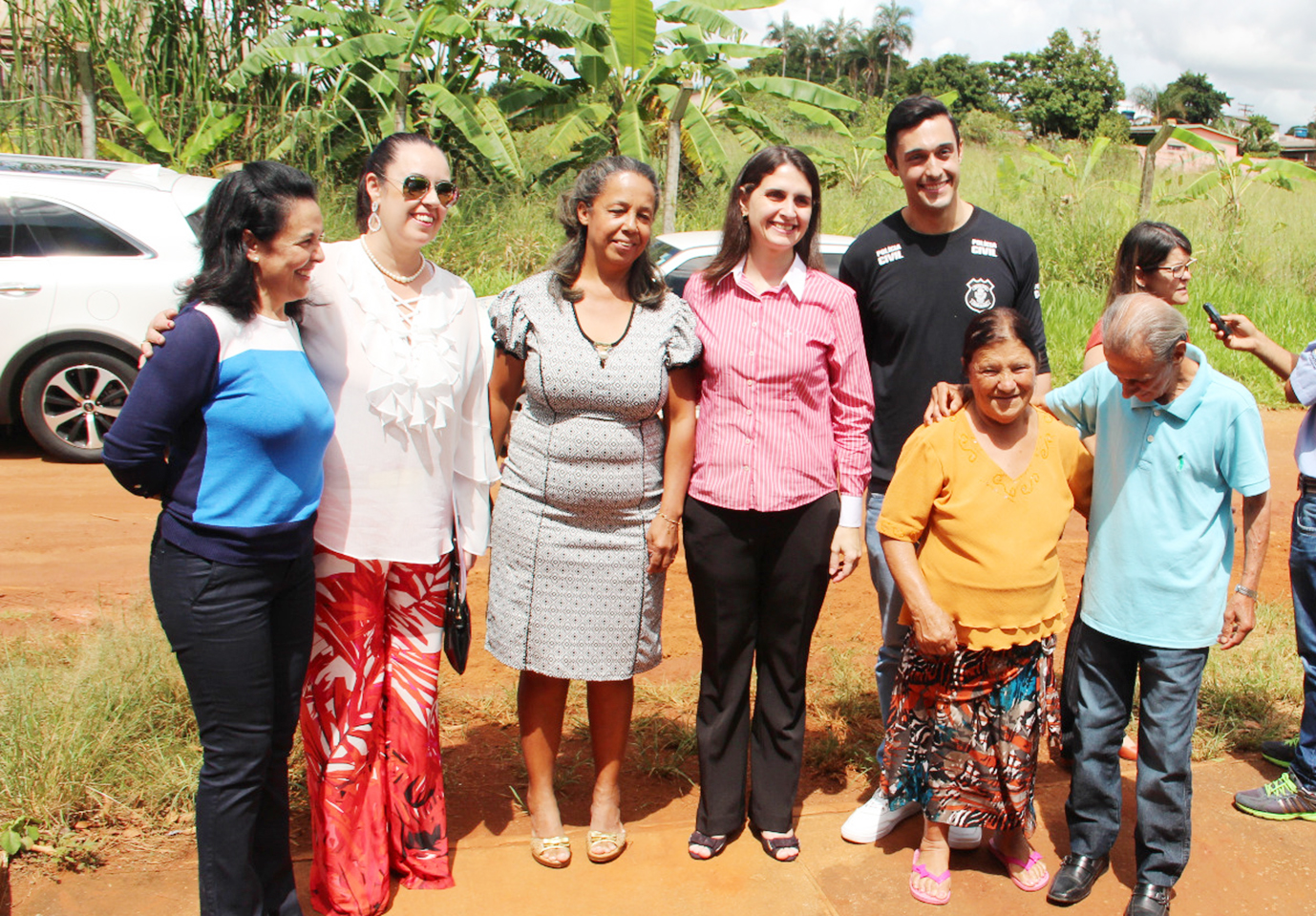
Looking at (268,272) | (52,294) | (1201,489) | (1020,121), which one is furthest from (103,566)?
(1020,121)

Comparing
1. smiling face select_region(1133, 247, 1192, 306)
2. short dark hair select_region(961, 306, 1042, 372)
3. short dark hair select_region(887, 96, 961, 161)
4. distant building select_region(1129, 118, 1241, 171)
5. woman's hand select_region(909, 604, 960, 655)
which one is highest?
distant building select_region(1129, 118, 1241, 171)

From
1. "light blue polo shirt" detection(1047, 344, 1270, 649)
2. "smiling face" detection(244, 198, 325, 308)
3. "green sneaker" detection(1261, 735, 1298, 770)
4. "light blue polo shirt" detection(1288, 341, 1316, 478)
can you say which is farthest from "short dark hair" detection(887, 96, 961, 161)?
"green sneaker" detection(1261, 735, 1298, 770)

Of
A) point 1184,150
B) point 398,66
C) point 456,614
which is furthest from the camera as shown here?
point 1184,150

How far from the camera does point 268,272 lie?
249 cm

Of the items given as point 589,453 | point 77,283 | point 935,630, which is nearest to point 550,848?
point 589,453

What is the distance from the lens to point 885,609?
3.45 metres

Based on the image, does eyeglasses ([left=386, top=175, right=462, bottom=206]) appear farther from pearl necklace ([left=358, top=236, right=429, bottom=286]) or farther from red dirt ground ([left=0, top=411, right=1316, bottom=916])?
red dirt ground ([left=0, top=411, right=1316, bottom=916])

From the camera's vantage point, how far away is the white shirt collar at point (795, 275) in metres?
3.06

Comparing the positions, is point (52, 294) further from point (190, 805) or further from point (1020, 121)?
point (1020, 121)

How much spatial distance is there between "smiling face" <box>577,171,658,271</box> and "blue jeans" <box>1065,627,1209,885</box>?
69.2 inches

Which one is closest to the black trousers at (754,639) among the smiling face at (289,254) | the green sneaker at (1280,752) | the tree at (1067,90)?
the smiling face at (289,254)

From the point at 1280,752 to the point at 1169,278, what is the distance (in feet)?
5.93

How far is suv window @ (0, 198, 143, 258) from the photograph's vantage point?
22.1 ft

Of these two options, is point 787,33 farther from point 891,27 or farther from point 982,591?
point 982,591
